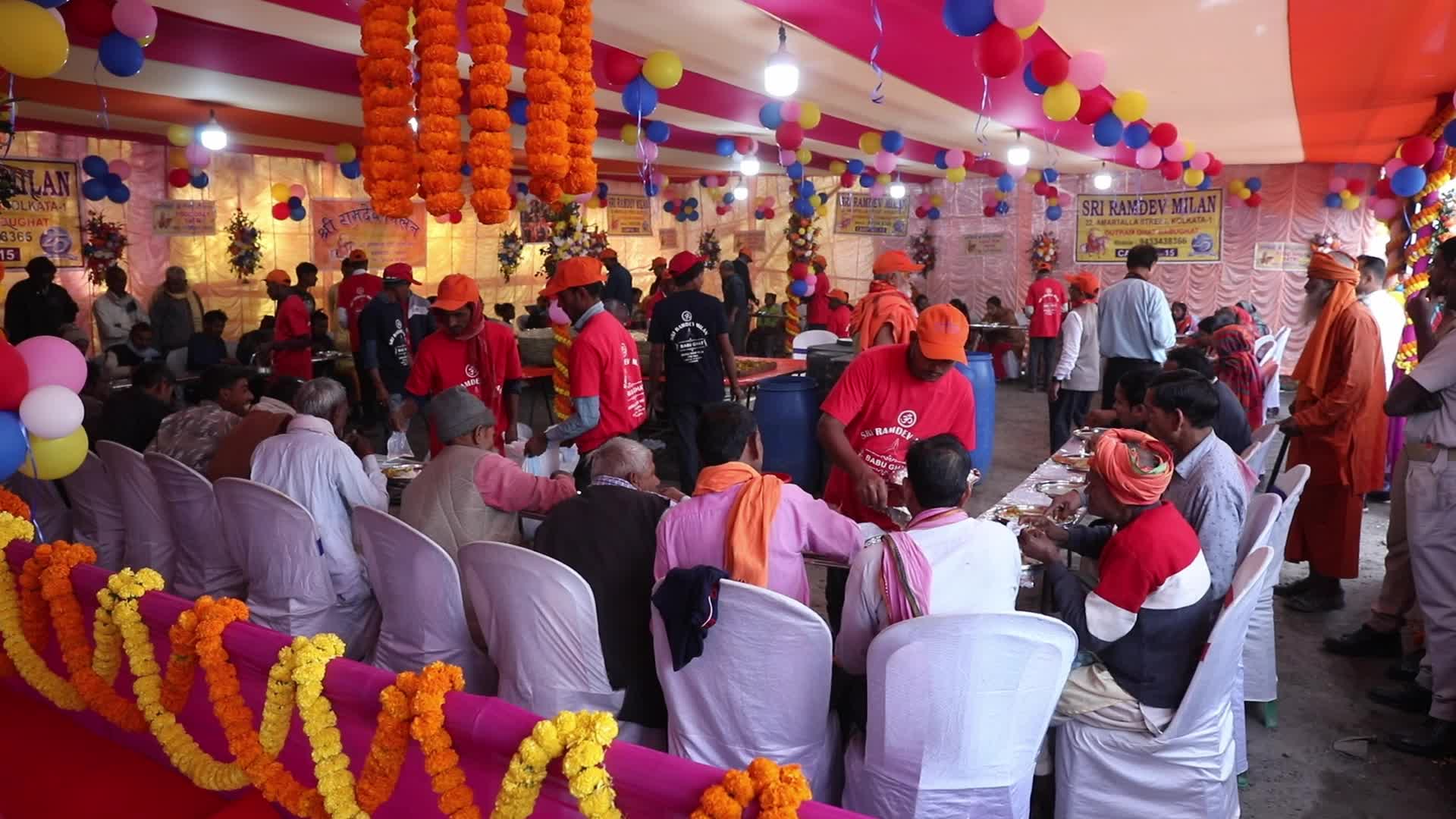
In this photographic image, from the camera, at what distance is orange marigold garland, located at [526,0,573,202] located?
11.1 feet

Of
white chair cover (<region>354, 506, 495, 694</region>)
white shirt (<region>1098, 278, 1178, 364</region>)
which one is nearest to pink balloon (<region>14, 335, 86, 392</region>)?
white chair cover (<region>354, 506, 495, 694</region>)

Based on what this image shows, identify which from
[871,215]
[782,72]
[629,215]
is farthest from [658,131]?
[629,215]

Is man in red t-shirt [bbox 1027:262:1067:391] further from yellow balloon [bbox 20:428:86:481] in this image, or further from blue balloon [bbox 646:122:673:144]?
yellow balloon [bbox 20:428:86:481]

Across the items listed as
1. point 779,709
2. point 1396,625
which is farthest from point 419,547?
point 1396,625

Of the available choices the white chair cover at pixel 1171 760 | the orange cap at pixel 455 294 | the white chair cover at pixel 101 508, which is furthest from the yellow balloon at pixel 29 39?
the white chair cover at pixel 1171 760

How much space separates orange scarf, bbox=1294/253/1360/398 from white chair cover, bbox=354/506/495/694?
375 centimetres

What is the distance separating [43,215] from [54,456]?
8.09 metres

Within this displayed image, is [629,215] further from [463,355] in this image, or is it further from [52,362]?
[52,362]

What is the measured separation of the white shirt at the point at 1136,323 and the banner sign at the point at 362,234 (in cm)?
821

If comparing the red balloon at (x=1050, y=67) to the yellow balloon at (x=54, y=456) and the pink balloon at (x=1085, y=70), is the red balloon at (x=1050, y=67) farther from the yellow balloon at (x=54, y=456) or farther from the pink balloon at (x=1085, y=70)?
the yellow balloon at (x=54, y=456)

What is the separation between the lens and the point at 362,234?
12.2 meters

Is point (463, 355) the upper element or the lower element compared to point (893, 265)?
lower

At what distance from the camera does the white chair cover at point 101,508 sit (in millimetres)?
3830

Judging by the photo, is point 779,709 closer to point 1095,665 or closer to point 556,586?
point 556,586
